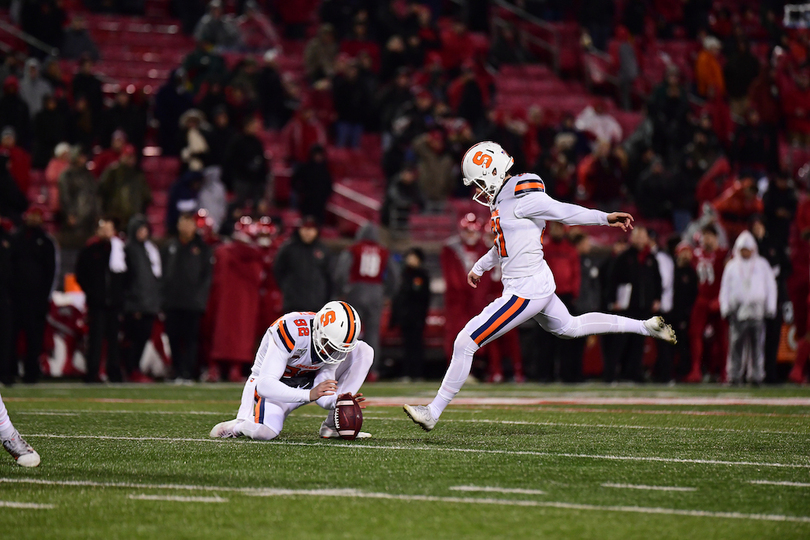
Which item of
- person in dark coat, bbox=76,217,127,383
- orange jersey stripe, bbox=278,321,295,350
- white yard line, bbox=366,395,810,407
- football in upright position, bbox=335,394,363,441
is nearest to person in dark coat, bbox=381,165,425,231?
person in dark coat, bbox=76,217,127,383

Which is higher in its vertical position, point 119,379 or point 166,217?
point 166,217

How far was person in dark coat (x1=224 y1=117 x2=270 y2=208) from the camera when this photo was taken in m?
17.8

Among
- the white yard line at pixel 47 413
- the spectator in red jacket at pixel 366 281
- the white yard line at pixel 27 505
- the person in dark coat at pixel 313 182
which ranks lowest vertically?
the white yard line at pixel 47 413

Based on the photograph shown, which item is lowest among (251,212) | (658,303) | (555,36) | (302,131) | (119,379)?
(119,379)

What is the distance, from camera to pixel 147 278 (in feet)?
50.6

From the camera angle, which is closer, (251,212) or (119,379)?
(119,379)

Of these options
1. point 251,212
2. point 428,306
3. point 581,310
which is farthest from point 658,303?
point 251,212

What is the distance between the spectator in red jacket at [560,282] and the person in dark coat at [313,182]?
3.87m

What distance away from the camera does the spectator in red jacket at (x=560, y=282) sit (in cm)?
1566

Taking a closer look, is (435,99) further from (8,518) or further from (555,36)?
(8,518)

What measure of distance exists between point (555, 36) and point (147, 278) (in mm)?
12827

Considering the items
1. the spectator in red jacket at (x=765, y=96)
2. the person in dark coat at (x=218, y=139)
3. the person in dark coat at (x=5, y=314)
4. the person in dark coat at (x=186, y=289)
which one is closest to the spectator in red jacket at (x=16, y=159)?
the person in dark coat at (x=218, y=139)

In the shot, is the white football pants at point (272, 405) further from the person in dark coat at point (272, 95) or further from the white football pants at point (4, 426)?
the person in dark coat at point (272, 95)

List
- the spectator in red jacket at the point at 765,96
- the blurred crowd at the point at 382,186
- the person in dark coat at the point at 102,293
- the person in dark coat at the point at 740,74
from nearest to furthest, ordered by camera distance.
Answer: the person in dark coat at the point at 102,293 → the blurred crowd at the point at 382,186 → the spectator in red jacket at the point at 765,96 → the person in dark coat at the point at 740,74
